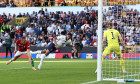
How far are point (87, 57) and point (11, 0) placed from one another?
13.3 m

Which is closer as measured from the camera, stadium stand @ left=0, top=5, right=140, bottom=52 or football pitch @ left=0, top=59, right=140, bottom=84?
football pitch @ left=0, top=59, right=140, bottom=84

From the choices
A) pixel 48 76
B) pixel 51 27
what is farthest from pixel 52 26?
pixel 48 76

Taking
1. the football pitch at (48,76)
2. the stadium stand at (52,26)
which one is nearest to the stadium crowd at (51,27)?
the stadium stand at (52,26)

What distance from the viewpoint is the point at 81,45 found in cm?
3566

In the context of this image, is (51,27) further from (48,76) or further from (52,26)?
(48,76)

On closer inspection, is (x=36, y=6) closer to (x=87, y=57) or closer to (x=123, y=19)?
Answer: (x=87, y=57)

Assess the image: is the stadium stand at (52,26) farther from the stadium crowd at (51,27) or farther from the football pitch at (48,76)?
the football pitch at (48,76)

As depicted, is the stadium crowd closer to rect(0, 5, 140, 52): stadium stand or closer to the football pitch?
rect(0, 5, 140, 52): stadium stand

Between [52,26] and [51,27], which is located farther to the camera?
[52,26]

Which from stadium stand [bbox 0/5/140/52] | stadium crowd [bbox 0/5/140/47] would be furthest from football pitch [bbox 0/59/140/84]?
stadium stand [bbox 0/5/140/52]

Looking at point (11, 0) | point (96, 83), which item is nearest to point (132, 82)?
point (96, 83)

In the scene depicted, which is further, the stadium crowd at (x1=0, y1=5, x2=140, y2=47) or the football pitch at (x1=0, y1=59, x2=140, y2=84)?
the stadium crowd at (x1=0, y1=5, x2=140, y2=47)

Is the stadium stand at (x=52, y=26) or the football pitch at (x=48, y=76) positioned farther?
the stadium stand at (x=52, y=26)

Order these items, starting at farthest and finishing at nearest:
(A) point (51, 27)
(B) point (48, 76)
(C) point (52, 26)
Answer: (C) point (52, 26) → (A) point (51, 27) → (B) point (48, 76)
